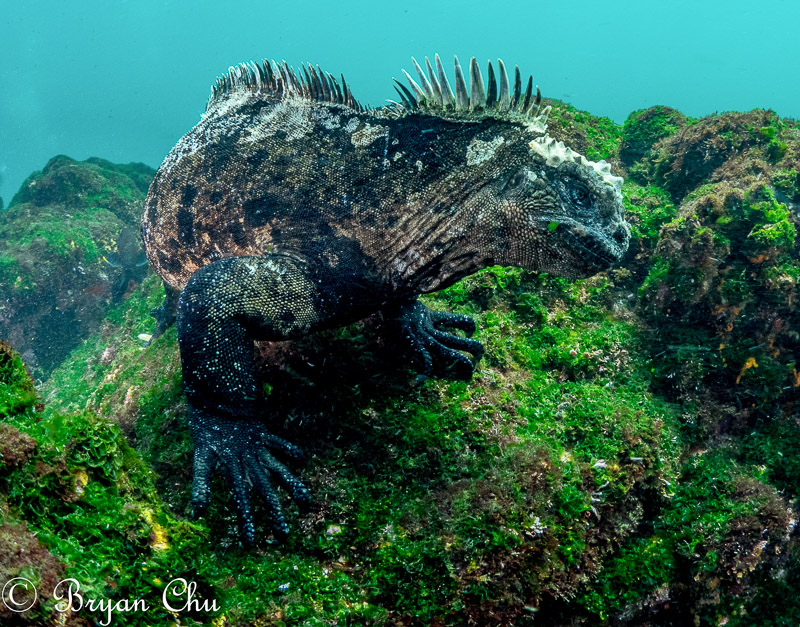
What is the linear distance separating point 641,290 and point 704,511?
93.0 inches

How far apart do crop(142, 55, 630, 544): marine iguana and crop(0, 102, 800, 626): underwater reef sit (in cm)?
47

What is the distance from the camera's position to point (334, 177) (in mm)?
3576

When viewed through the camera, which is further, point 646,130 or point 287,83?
point 646,130

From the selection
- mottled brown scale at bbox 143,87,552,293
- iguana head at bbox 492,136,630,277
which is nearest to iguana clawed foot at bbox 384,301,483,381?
mottled brown scale at bbox 143,87,552,293

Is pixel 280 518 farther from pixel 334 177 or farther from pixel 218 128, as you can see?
pixel 218 128

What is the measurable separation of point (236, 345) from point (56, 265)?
11.1 metres

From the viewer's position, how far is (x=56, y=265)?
11.6m

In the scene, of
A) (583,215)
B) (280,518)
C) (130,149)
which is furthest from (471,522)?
(130,149)

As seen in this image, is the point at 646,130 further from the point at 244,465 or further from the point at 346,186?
the point at 244,465

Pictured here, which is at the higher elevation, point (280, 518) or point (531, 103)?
point (531, 103)

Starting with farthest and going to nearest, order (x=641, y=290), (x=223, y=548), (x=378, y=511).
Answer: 1. (x=641, y=290)
2. (x=378, y=511)
3. (x=223, y=548)

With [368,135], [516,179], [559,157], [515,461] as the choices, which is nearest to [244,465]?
[515,461]

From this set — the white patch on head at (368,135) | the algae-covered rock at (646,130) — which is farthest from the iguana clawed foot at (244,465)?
the algae-covered rock at (646,130)

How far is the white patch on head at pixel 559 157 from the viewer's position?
3311 millimetres
